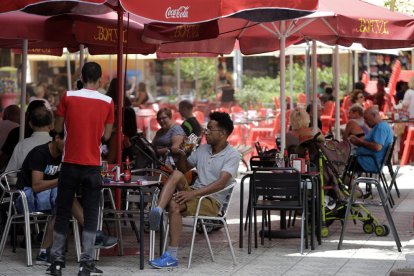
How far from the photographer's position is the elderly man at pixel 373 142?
1473 cm

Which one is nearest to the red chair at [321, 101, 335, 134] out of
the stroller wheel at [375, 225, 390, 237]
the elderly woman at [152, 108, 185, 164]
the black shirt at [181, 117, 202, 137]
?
the black shirt at [181, 117, 202, 137]

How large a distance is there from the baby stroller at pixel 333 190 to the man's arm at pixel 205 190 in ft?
6.05

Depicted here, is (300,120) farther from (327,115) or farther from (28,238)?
(327,115)

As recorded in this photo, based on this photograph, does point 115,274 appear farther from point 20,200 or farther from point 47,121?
point 47,121

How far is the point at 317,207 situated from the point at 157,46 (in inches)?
184

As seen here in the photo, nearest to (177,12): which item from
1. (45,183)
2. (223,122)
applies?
(223,122)

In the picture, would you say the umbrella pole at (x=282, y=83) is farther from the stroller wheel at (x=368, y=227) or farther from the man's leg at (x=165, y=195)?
the man's leg at (x=165, y=195)

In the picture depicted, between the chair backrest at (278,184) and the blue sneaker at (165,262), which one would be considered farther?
the chair backrest at (278,184)

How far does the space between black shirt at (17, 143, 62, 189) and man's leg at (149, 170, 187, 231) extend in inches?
40.5

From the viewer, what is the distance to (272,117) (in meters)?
25.2

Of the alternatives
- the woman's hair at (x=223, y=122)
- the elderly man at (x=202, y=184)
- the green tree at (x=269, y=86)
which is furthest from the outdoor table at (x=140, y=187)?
the green tree at (x=269, y=86)

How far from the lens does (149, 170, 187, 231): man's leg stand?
934 cm

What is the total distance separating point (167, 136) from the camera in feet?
44.7

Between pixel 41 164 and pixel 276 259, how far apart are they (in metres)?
2.41
